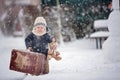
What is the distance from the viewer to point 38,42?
215cm

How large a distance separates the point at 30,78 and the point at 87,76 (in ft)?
1.28

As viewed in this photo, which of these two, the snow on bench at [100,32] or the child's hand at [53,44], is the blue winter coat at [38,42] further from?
the snow on bench at [100,32]

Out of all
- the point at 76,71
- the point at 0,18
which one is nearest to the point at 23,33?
the point at 0,18

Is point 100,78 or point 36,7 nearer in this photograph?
point 100,78

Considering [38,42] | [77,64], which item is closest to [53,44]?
[38,42]

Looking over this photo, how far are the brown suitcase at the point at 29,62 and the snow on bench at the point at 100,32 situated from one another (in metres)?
0.37

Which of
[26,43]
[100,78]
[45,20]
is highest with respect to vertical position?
[45,20]

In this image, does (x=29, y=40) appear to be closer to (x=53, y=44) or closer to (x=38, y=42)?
(x=38, y=42)

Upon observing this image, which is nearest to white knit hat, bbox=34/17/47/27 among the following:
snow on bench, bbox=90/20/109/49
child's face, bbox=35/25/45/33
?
child's face, bbox=35/25/45/33

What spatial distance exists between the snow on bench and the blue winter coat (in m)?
0.32

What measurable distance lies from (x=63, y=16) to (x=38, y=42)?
25 cm

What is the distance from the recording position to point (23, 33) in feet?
7.11

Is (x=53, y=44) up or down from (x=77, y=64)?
up

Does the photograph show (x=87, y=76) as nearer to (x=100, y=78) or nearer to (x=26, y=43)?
(x=100, y=78)
